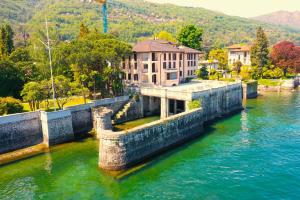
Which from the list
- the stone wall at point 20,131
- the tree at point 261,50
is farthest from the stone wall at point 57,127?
the tree at point 261,50

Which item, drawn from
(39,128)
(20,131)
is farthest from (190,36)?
(20,131)

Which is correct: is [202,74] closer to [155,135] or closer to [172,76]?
[172,76]

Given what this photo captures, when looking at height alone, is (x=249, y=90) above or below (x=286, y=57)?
below

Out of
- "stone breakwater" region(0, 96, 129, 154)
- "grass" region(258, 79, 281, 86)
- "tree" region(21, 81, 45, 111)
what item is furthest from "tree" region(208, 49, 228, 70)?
"tree" region(21, 81, 45, 111)

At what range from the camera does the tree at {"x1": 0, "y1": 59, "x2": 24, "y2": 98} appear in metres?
51.8

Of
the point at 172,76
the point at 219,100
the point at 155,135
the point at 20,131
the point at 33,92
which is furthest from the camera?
the point at 172,76

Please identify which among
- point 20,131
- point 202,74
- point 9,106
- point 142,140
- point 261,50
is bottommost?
point 142,140

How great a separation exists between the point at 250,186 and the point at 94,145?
80.2ft

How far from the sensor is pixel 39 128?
43719 mm

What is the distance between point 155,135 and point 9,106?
81.3 ft

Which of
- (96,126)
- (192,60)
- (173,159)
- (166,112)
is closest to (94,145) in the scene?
(96,126)

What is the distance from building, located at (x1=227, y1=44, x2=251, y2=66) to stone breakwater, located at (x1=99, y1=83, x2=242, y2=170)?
2795 inches

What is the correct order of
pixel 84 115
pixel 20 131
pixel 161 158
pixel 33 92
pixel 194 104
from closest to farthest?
1. pixel 161 158
2. pixel 20 131
3. pixel 33 92
4. pixel 84 115
5. pixel 194 104

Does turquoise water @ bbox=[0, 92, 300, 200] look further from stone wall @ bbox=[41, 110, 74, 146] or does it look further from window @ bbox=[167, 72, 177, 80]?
window @ bbox=[167, 72, 177, 80]
